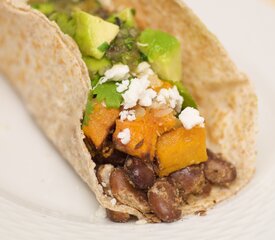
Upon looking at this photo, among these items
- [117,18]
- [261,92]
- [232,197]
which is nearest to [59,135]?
[117,18]

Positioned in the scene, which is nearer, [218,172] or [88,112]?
[88,112]

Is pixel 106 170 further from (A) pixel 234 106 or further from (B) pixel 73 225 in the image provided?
(A) pixel 234 106

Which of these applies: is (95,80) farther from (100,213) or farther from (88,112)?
(100,213)

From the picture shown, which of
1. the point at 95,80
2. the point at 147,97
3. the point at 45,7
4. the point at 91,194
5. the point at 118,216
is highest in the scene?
the point at 147,97

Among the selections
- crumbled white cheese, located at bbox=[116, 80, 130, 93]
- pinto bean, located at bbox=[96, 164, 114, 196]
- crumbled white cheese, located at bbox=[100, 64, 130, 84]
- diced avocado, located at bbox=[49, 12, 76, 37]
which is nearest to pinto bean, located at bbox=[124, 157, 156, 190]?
pinto bean, located at bbox=[96, 164, 114, 196]

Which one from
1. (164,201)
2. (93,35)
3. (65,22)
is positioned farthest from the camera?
(65,22)

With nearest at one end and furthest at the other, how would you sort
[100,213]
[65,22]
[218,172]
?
[100,213] < [218,172] < [65,22]

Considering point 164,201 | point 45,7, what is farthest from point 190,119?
point 45,7
